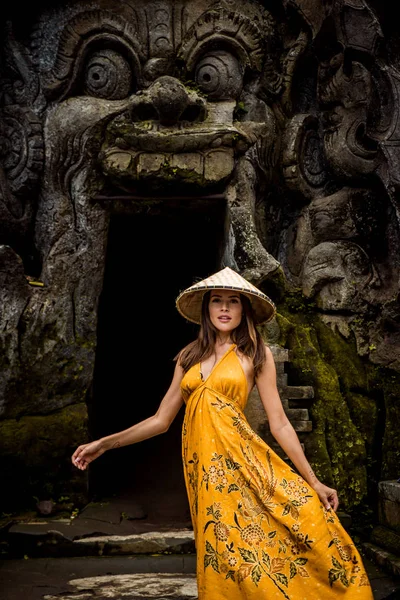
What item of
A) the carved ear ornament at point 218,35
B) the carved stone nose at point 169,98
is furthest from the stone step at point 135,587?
the carved ear ornament at point 218,35

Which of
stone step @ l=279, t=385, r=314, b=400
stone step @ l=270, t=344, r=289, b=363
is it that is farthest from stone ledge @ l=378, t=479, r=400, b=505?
stone step @ l=270, t=344, r=289, b=363

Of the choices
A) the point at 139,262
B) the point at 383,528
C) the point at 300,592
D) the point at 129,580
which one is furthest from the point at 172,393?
the point at 139,262

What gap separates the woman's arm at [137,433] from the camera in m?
2.86

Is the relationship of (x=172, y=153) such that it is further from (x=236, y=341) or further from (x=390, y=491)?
(x=390, y=491)

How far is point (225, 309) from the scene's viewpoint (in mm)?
2918

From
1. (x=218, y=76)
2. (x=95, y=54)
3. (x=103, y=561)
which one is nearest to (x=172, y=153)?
(x=218, y=76)

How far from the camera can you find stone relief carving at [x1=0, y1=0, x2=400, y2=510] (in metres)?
5.59

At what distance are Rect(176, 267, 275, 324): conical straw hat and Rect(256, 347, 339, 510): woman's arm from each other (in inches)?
12.1

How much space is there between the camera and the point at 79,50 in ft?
19.6

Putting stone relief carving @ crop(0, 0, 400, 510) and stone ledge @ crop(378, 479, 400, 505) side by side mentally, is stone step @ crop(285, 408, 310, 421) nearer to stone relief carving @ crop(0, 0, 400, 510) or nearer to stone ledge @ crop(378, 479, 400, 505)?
stone ledge @ crop(378, 479, 400, 505)

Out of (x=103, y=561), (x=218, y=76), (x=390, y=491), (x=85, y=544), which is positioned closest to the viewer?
(x=390, y=491)

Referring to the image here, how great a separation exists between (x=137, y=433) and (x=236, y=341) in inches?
25.3

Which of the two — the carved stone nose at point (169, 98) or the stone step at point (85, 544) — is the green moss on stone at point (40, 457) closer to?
the stone step at point (85, 544)

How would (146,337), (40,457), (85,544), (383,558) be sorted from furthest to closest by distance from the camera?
(146,337), (40,457), (85,544), (383,558)
